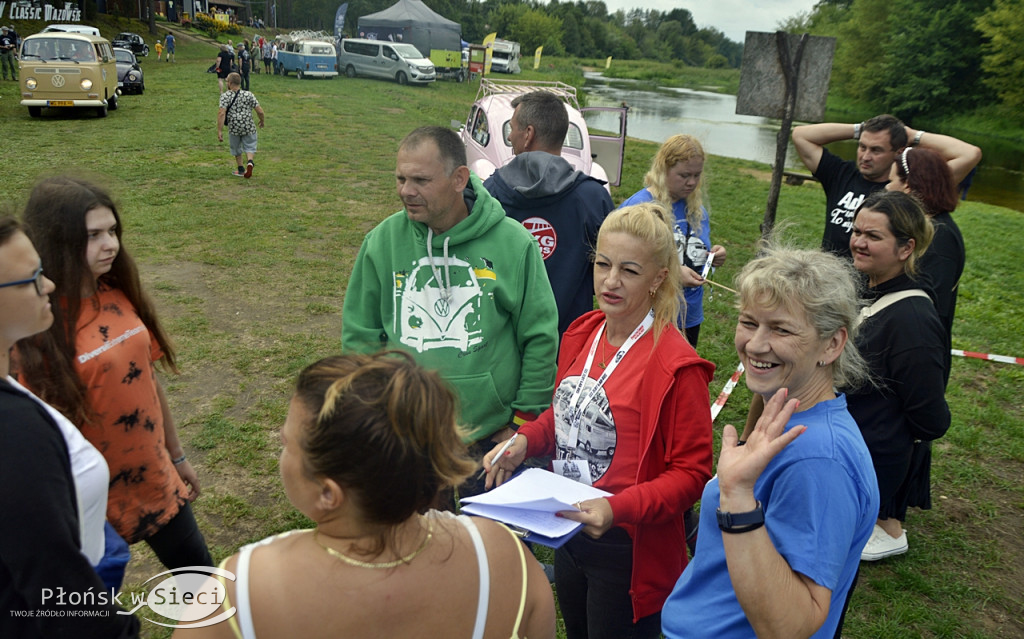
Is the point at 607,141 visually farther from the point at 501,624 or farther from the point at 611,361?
the point at 501,624

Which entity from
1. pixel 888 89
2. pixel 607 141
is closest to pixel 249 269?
pixel 607 141

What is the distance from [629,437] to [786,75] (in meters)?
4.83

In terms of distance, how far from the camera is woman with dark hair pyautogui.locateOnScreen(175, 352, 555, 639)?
1.21 meters

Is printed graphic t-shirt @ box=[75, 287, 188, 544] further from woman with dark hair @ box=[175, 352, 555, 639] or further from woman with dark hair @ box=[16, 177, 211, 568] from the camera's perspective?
woman with dark hair @ box=[175, 352, 555, 639]

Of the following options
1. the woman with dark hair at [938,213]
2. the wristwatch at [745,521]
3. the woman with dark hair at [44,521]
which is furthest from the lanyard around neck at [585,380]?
the woman with dark hair at [938,213]

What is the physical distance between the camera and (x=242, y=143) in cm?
1175

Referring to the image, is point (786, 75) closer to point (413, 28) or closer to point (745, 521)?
point (745, 521)

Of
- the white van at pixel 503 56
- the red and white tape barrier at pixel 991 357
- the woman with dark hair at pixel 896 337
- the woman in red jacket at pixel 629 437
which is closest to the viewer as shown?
the woman in red jacket at pixel 629 437

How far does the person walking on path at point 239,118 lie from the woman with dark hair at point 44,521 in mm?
10512

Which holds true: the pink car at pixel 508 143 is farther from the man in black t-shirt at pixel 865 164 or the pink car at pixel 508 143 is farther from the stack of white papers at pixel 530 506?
the stack of white papers at pixel 530 506

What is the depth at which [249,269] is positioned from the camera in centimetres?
776

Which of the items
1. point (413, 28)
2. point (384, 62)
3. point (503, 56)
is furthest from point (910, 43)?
point (384, 62)

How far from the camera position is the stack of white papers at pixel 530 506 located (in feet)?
6.15

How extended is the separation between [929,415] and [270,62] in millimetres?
37349
